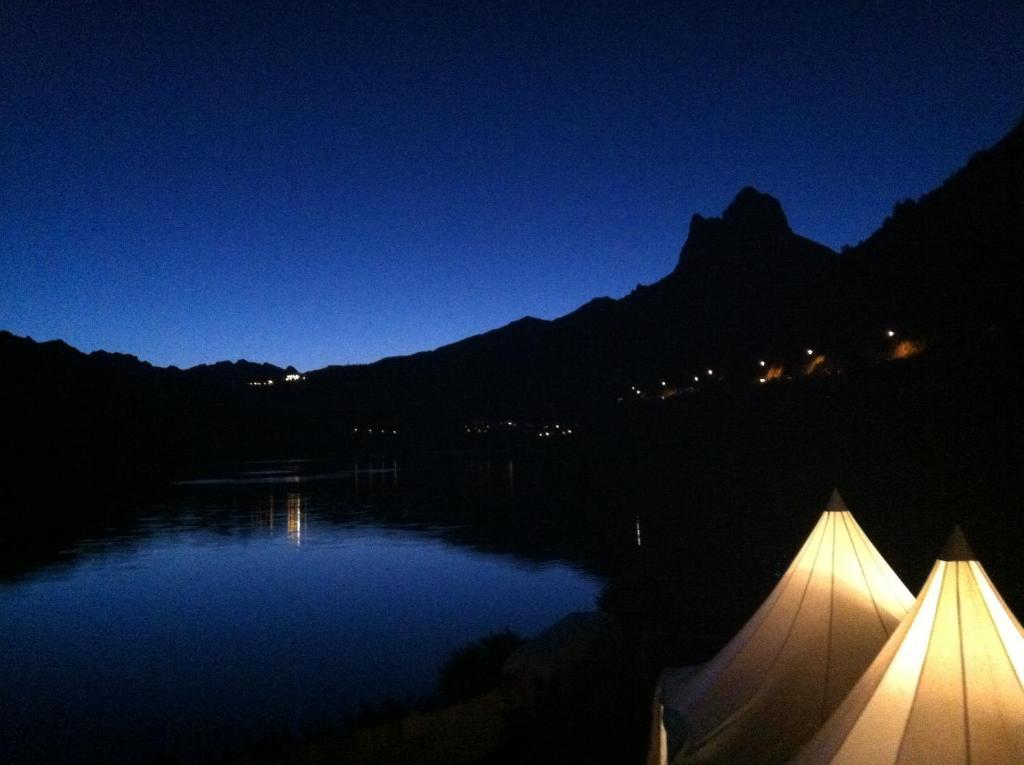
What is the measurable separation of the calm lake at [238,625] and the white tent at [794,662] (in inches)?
243

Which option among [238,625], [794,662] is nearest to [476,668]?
[794,662]

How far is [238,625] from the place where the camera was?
2422cm

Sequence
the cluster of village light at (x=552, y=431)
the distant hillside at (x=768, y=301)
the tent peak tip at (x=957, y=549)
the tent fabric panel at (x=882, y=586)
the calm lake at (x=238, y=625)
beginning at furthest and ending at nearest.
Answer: the cluster of village light at (x=552, y=431)
the distant hillside at (x=768, y=301)
the calm lake at (x=238, y=625)
the tent fabric panel at (x=882, y=586)
the tent peak tip at (x=957, y=549)

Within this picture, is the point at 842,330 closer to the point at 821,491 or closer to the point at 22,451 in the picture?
the point at 821,491

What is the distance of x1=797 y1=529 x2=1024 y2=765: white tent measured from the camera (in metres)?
4.39

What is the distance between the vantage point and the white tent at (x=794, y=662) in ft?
23.6

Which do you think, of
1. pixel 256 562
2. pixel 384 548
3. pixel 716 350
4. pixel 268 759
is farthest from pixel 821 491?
pixel 716 350

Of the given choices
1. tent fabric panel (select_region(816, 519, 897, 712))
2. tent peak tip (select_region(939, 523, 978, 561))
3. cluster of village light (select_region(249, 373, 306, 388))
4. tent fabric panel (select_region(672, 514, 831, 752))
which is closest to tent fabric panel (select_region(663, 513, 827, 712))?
tent fabric panel (select_region(672, 514, 831, 752))

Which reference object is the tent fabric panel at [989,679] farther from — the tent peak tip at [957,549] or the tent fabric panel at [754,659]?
the tent fabric panel at [754,659]

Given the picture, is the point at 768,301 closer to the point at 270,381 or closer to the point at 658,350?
the point at 658,350

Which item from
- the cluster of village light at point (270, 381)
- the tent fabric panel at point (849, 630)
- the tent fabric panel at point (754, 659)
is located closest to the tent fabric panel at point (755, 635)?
the tent fabric panel at point (754, 659)

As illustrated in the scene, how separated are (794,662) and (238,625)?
2016cm

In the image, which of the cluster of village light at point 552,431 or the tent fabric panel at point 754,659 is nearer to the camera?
the tent fabric panel at point 754,659

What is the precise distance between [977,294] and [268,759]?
5096cm
